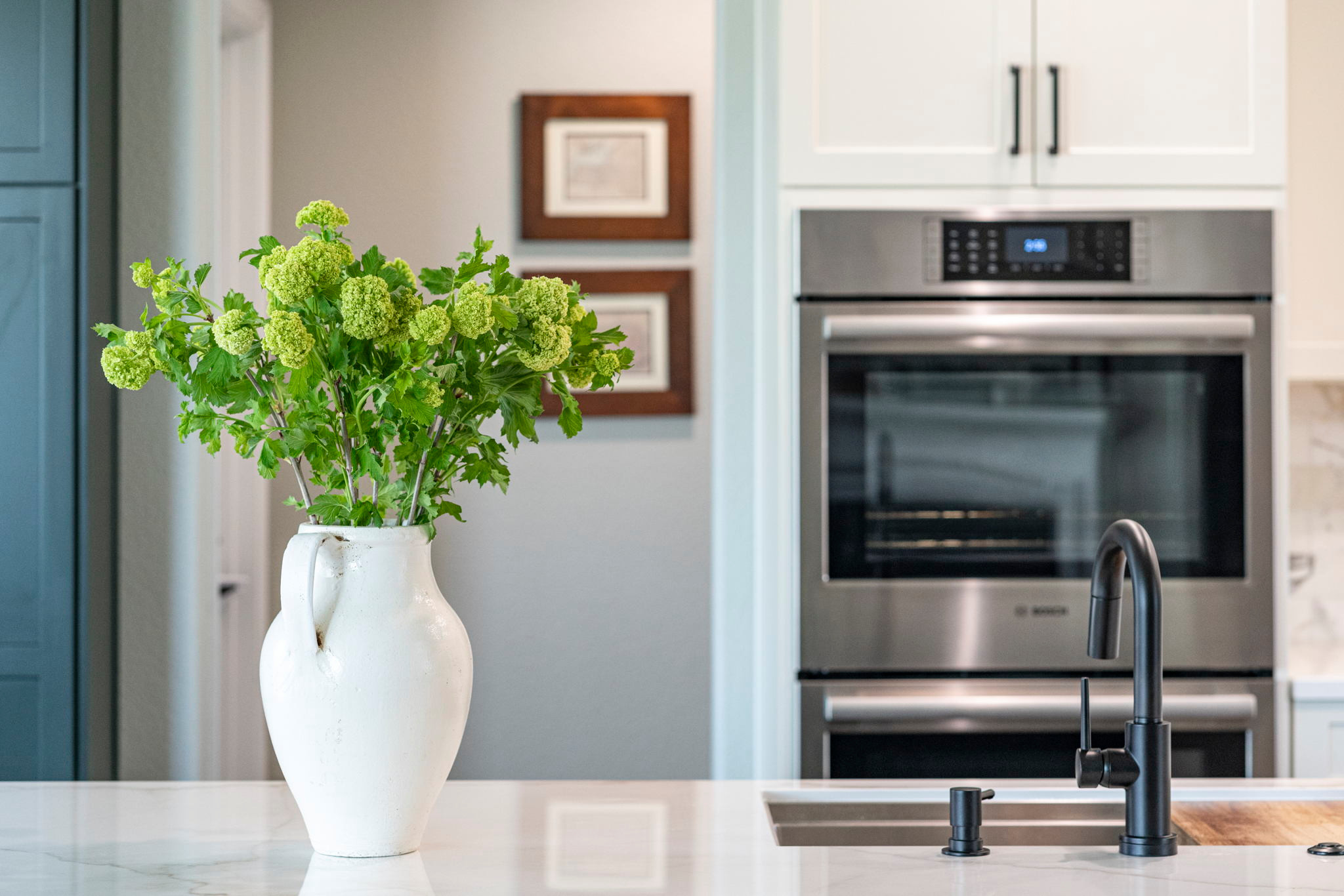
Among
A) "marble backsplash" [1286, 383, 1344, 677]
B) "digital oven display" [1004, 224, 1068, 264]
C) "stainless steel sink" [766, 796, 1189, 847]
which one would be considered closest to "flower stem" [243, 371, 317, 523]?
"stainless steel sink" [766, 796, 1189, 847]

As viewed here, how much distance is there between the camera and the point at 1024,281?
218 centimetres

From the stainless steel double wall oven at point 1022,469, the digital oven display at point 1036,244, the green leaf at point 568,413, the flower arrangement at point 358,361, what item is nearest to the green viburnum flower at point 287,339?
the flower arrangement at point 358,361

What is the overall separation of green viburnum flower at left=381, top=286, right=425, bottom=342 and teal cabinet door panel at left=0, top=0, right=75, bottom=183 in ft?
4.49

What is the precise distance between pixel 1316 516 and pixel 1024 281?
3.23 feet

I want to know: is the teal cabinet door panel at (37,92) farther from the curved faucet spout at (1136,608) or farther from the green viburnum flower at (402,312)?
the curved faucet spout at (1136,608)

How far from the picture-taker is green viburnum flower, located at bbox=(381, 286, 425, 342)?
1035mm

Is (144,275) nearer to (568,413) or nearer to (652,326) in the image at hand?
(568,413)

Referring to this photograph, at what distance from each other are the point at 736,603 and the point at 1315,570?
1306 mm

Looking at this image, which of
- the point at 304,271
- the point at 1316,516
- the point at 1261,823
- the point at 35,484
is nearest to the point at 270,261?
the point at 304,271

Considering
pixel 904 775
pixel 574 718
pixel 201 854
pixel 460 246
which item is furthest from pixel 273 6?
pixel 201 854

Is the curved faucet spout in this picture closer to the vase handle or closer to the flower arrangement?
the flower arrangement

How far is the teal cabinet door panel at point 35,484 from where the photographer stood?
6.87 feet

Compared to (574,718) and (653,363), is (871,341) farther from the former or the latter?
(574,718)

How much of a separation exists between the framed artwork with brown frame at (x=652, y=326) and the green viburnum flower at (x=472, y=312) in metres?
2.36
